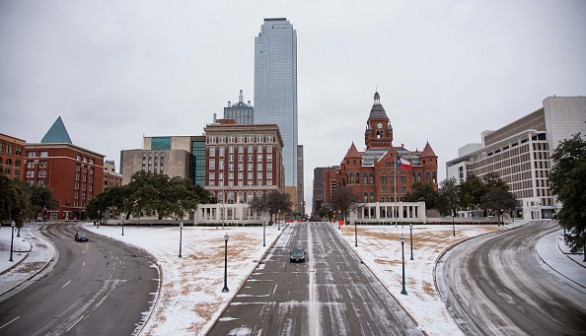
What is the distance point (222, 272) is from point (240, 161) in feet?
298

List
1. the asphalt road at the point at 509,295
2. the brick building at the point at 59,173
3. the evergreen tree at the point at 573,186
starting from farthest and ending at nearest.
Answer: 1. the brick building at the point at 59,173
2. the evergreen tree at the point at 573,186
3. the asphalt road at the point at 509,295

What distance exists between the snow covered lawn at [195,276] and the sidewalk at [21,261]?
9.92 metres

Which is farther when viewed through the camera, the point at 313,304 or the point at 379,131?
the point at 379,131

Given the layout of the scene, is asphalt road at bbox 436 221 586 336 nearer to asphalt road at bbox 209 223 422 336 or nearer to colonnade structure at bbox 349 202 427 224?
asphalt road at bbox 209 223 422 336

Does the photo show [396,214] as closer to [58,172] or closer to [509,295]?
[509,295]

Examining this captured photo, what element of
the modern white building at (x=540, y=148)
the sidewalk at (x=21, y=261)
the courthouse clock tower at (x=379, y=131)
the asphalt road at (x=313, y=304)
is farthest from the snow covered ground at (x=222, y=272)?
A: the modern white building at (x=540, y=148)

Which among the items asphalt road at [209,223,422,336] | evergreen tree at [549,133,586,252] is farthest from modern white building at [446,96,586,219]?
asphalt road at [209,223,422,336]

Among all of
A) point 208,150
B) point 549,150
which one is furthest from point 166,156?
point 549,150

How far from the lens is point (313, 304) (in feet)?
74.8

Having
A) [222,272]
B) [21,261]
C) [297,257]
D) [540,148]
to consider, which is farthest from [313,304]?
[540,148]

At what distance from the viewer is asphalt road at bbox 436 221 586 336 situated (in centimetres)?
1958

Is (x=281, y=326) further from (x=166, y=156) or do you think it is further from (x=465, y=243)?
(x=166, y=156)

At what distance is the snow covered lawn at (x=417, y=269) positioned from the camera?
20381mm

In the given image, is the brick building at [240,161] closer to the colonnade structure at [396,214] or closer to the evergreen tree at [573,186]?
the colonnade structure at [396,214]
